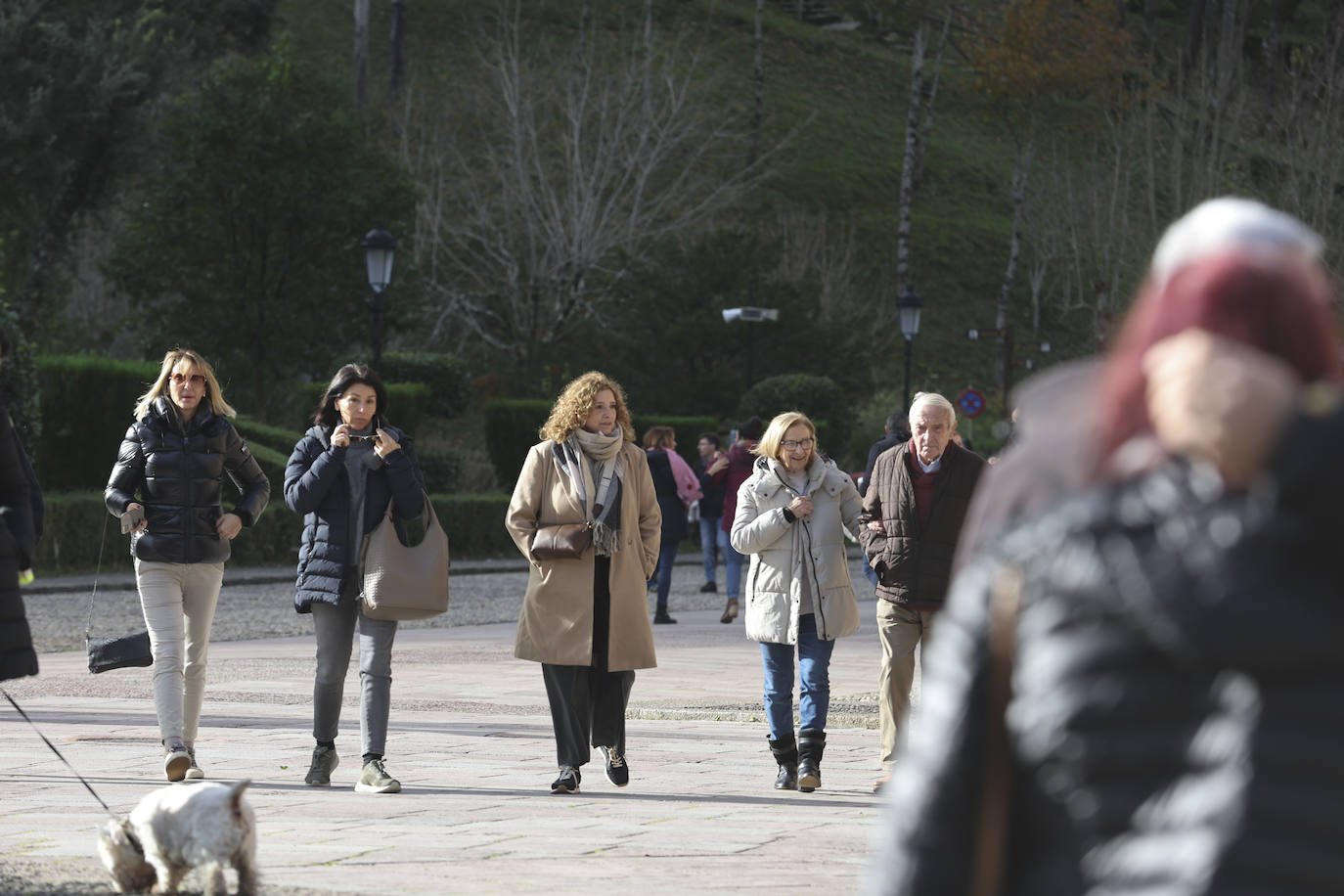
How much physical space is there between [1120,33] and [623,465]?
143 ft

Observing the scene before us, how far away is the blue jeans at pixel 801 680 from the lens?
27.5 feet

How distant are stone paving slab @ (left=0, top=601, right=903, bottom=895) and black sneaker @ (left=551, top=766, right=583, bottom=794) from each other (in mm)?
89

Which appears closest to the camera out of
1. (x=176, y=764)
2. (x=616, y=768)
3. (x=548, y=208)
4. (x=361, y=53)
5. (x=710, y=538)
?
(x=176, y=764)

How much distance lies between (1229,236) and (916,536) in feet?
21.9

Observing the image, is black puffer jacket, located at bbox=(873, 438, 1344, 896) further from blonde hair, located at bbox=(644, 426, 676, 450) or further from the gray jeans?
blonde hair, located at bbox=(644, 426, 676, 450)

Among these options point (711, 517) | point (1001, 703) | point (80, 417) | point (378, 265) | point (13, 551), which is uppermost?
point (378, 265)

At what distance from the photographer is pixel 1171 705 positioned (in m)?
2.01

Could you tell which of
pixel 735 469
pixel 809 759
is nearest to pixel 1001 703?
pixel 809 759

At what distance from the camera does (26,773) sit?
819 cm

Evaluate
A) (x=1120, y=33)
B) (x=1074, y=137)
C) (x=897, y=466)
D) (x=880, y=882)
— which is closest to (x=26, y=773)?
(x=897, y=466)

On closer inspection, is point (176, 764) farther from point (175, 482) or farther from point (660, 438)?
point (660, 438)

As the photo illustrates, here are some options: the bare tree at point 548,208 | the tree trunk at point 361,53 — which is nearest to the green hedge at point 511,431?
the bare tree at point 548,208

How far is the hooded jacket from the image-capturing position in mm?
8469

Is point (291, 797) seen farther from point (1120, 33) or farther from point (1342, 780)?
point (1120, 33)
